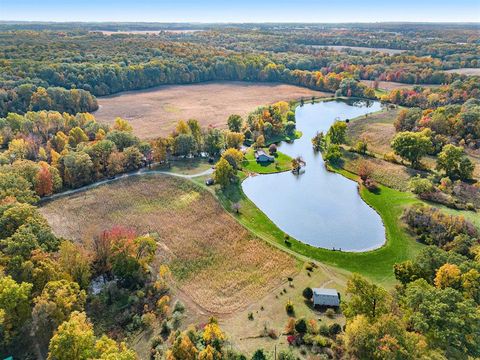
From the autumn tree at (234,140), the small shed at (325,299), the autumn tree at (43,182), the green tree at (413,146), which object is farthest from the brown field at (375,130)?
the autumn tree at (43,182)

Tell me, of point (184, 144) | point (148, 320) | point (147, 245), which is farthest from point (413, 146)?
point (148, 320)

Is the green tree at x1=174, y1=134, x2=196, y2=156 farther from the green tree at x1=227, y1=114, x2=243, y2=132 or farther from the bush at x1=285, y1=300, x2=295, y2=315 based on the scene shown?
the bush at x1=285, y1=300, x2=295, y2=315

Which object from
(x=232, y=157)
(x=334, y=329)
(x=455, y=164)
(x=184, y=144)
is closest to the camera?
(x=334, y=329)

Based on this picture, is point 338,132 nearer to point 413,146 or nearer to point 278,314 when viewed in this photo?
point 413,146

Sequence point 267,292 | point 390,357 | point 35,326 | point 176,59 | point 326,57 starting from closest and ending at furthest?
1. point 390,357
2. point 35,326
3. point 267,292
4. point 176,59
5. point 326,57

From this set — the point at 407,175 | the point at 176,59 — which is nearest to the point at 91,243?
the point at 407,175

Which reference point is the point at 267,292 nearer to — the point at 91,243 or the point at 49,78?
the point at 91,243
